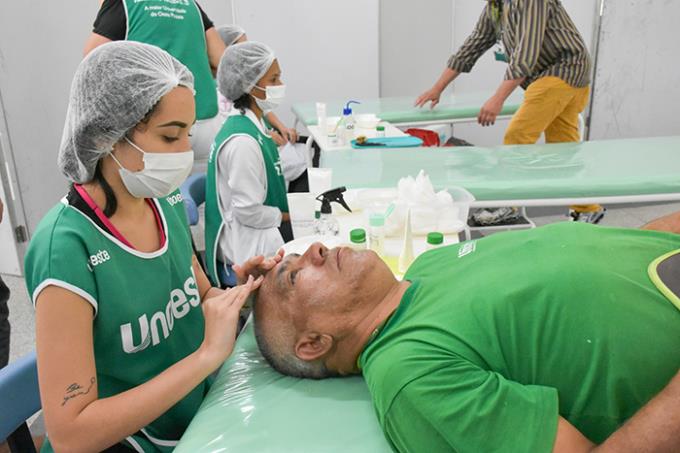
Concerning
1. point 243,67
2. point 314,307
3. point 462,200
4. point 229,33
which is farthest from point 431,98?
point 314,307

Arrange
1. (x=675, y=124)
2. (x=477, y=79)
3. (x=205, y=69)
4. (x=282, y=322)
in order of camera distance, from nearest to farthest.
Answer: (x=282, y=322), (x=205, y=69), (x=675, y=124), (x=477, y=79)

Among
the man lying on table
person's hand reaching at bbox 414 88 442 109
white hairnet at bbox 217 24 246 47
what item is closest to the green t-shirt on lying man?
the man lying on table

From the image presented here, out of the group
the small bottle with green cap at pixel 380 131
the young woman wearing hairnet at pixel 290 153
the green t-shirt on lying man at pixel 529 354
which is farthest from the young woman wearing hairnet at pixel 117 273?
the young woman wearing hairnet at pixel 290 153

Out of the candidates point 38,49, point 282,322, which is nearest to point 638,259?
point 282,322

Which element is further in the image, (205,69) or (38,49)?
(38,49)

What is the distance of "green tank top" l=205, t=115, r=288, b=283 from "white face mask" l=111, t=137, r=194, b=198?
1074 mm

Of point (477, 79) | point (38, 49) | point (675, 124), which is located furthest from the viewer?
point (477, 79)

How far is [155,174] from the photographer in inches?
46.2

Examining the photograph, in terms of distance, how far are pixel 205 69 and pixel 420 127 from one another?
1645mm

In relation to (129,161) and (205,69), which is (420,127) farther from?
(129,161)

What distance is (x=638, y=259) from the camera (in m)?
1.13

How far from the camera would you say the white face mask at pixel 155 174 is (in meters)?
1.16

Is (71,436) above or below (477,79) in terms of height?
below

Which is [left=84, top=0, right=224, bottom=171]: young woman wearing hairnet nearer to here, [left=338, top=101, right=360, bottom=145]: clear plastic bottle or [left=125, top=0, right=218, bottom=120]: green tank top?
[left=125, top=0, right=218, bottom=120]: green tank top
